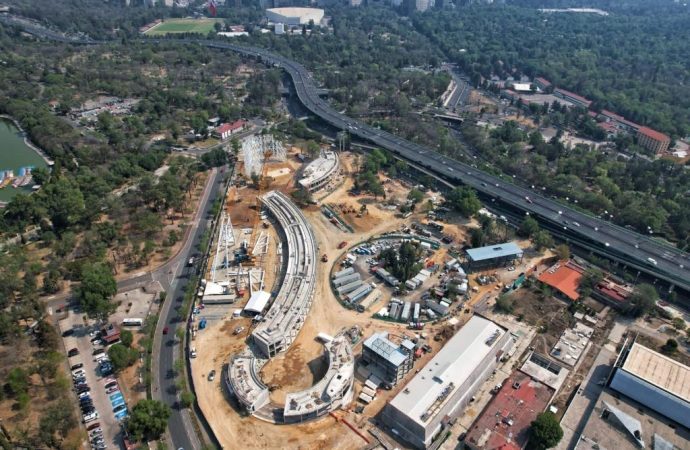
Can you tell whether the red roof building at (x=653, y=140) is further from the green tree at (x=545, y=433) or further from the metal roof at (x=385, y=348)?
the metal roof at (x=385, y=348)

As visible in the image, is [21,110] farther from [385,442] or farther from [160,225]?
[385,442]

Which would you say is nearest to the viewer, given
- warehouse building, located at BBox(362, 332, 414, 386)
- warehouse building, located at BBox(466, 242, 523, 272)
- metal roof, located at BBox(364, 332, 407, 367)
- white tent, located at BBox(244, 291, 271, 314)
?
metal roof, located at BBox(364, 332, 407, 367)

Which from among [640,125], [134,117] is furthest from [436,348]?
[640,125]

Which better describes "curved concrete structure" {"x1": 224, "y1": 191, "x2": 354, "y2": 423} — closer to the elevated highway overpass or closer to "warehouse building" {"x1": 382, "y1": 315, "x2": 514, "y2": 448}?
"warehouse building" {"x1": 382, "y1": 315, "x2": 514, "y2": 448}

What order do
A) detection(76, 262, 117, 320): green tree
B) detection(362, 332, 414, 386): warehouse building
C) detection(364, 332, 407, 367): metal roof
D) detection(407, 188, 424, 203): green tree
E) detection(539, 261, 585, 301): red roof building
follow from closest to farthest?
detection(364, 332, 407, 367): metal roof → detection(362, 332, 414, 386): warehouse building → detection(76, 262, 117, 320): green tree → detection(539, 261, 585, 301): red roof building → detection(407, 188, 424, 203): green tree

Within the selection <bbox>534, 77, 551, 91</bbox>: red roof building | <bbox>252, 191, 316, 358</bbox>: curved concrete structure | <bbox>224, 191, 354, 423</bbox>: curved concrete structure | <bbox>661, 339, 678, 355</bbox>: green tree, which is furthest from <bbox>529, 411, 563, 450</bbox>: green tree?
<bbox>534, 77, 551, 91</bbox>: red roof building

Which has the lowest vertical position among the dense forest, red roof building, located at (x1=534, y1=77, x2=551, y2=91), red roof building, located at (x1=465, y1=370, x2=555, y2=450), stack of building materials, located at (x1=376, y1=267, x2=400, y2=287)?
red roof building, located at (x1=465, y1=370, x2=555, y2=450)

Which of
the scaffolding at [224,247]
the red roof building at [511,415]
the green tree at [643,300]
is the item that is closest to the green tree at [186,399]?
the scaffolding at [224,247]
